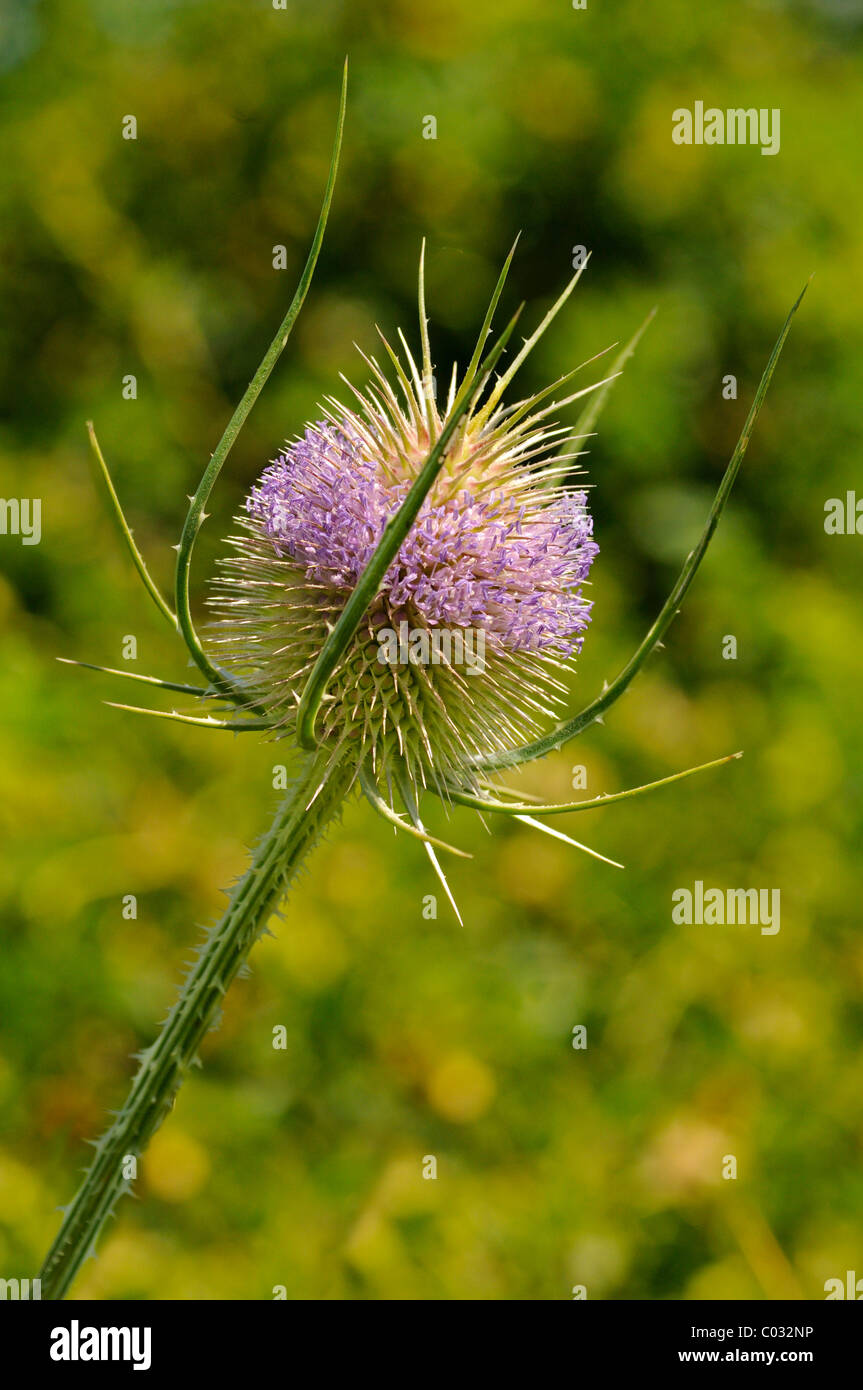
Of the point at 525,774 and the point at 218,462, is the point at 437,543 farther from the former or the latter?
the point at 525,774

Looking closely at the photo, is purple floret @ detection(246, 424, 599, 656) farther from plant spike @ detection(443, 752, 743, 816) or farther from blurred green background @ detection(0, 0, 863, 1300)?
blurred green background @ detection(0, 0, 863, 1300)

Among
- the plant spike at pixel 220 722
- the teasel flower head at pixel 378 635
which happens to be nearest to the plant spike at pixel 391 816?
the teasel flower head at pixel 378 635

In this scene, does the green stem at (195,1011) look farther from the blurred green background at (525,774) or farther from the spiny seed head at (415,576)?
the blurred green background at (525,774)

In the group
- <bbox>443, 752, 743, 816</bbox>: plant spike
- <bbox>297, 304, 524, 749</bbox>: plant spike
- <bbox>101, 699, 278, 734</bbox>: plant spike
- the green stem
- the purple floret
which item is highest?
the purple floret

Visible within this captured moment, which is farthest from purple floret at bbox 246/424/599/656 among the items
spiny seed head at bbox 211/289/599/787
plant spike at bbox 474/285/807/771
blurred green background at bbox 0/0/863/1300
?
blurred green background at bbox 0/0/863/1300

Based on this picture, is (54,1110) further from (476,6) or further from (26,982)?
(476,6)

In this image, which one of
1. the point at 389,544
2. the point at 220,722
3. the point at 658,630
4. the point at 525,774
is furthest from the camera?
the point at 525,774

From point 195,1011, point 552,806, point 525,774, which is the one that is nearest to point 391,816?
point 552,806
